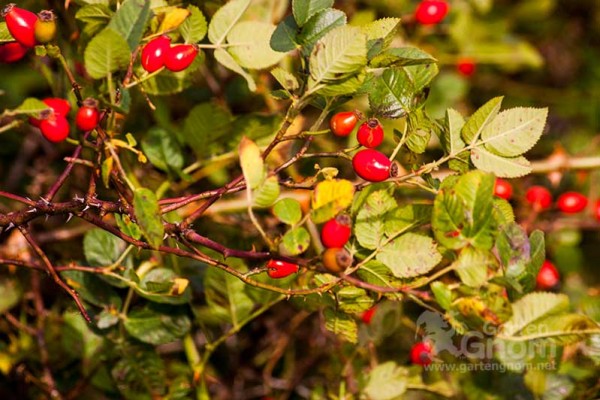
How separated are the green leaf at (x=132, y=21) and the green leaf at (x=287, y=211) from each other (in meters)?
0.31

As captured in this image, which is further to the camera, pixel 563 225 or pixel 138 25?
pixel 563 225

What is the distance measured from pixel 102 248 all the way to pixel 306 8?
0.64 metres

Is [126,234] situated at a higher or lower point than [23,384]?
higher

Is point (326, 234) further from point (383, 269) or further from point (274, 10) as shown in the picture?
point (274, 10)

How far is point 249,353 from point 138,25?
1.27 meters

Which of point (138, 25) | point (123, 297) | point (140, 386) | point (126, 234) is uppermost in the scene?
point (138, 25)

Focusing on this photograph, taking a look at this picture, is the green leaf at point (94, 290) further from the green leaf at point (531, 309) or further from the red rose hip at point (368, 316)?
the green leaf at point (531, 309)

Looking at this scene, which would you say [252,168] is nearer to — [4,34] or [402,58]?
[402,58]

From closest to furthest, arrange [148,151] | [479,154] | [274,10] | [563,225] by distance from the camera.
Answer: [479,154], [148,151], [274,10], [563,225]

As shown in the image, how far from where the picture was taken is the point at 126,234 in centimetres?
105

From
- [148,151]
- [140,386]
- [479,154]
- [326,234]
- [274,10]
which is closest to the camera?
[326,234]

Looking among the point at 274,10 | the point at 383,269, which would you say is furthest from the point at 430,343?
the point at 274,10

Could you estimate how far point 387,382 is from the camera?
4.82ft

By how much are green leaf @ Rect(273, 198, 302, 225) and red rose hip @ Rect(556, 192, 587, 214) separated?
54.9 inches
